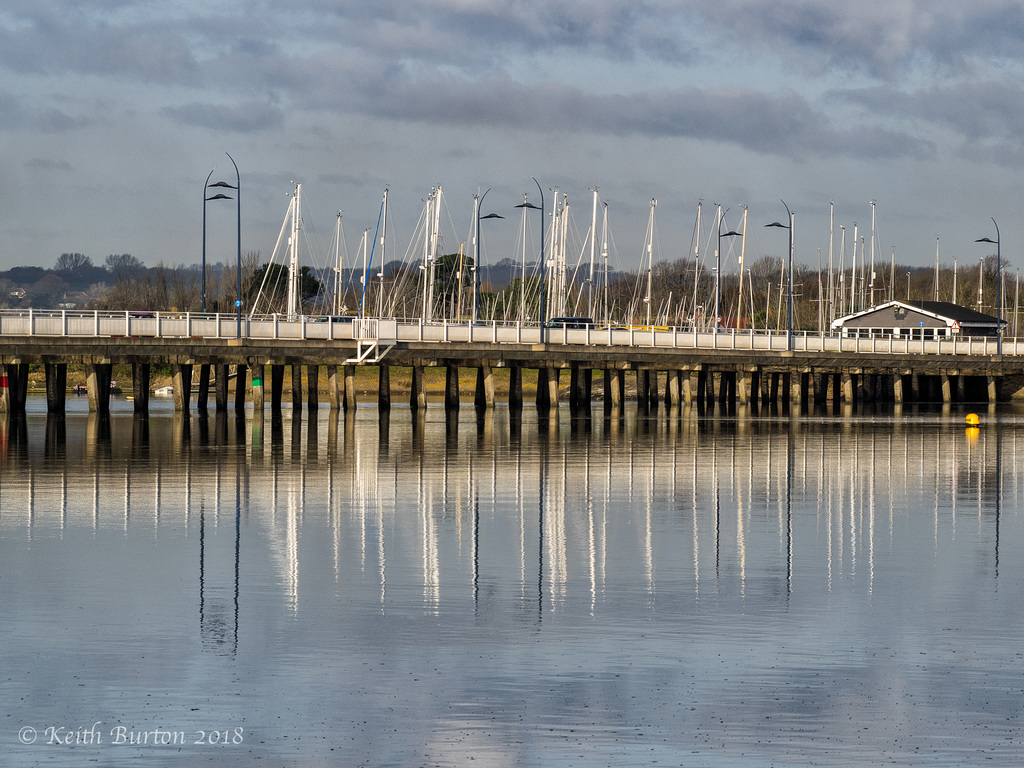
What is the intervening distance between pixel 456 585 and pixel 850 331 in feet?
316

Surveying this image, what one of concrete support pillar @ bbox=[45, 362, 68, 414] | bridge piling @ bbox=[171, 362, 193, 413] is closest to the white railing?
bridge piling @ bbox=[171, 362, 193, 413]

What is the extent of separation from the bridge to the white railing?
0.19 ft

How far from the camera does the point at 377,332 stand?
200 feet

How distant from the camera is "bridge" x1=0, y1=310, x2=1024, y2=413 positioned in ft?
186

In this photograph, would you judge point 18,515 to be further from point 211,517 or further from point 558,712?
point 558,712

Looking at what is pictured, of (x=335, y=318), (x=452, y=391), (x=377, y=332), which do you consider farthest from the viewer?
(x=335, y=318)

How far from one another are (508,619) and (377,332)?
46.8 m

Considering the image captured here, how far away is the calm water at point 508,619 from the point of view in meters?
10.6

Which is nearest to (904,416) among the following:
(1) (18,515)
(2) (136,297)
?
(1) (18,515)

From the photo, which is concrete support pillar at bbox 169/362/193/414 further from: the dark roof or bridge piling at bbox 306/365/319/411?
the dark roof

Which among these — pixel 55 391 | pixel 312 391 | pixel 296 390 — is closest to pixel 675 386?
pixel 312 391

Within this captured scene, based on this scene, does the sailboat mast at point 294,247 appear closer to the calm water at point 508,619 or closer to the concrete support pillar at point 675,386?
the concrete support pillar at point 675,386

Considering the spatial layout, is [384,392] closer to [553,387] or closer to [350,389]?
[350,389]

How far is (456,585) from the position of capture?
17.1m
